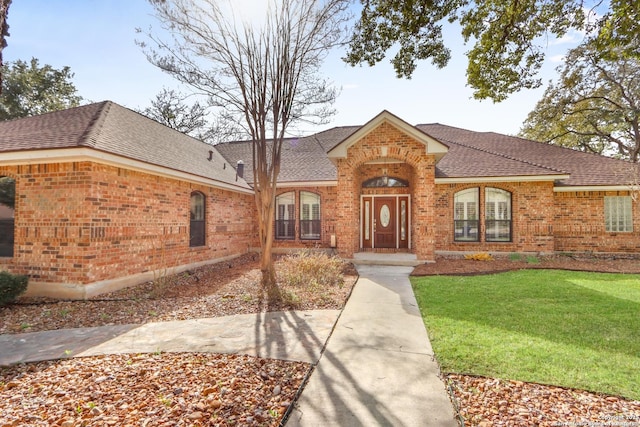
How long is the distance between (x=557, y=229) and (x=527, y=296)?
847 centimetres

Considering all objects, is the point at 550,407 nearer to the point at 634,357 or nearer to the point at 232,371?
the point at 634,357

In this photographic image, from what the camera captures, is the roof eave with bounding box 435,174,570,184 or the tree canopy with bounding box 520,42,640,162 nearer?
the roof eave with bounding box 435,174,570,184

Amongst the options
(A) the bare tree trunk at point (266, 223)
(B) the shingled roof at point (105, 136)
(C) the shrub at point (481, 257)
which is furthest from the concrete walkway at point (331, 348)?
(C) the shrub at point (481, 257)

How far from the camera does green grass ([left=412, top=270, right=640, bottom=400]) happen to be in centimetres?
338

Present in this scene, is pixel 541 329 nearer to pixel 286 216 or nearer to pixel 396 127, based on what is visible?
pixel 396 127

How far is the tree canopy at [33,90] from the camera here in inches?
869

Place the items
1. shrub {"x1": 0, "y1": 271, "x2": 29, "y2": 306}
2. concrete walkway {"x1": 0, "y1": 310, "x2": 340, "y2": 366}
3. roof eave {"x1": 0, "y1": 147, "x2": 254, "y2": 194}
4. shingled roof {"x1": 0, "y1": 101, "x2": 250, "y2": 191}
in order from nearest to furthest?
1. concrete walkway {"x1": 0, "y1": 310, "x2": 340, "y2": 366}
2. shrub {"x1": 0, "y1": 271, "x2": 29, "y2": 306}
3. roof eave {"x1": 0, "y1": 147, "x2": 254, "y2": 194}
4. shingled roof {"x1": 0, "y1": 101, "x2": 250, "y2": 191}

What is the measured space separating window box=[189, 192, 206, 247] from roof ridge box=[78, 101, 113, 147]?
3.38 meters

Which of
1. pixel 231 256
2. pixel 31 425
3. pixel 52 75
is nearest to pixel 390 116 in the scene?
pixel 231 256

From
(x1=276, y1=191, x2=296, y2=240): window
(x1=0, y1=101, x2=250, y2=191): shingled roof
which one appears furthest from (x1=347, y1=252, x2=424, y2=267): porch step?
(x1=0, y1=101, x2=250, y2=191): shingled roof

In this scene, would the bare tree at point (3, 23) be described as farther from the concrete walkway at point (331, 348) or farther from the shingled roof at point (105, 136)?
the concrete walkway at point (331, 348)

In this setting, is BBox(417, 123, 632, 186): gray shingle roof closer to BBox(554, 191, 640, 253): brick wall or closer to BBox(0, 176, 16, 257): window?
BBox(554, 191, 640, 253): brick wall

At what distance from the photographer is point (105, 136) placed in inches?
298

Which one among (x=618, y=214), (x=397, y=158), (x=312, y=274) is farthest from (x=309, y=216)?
(x=618, y=214)
